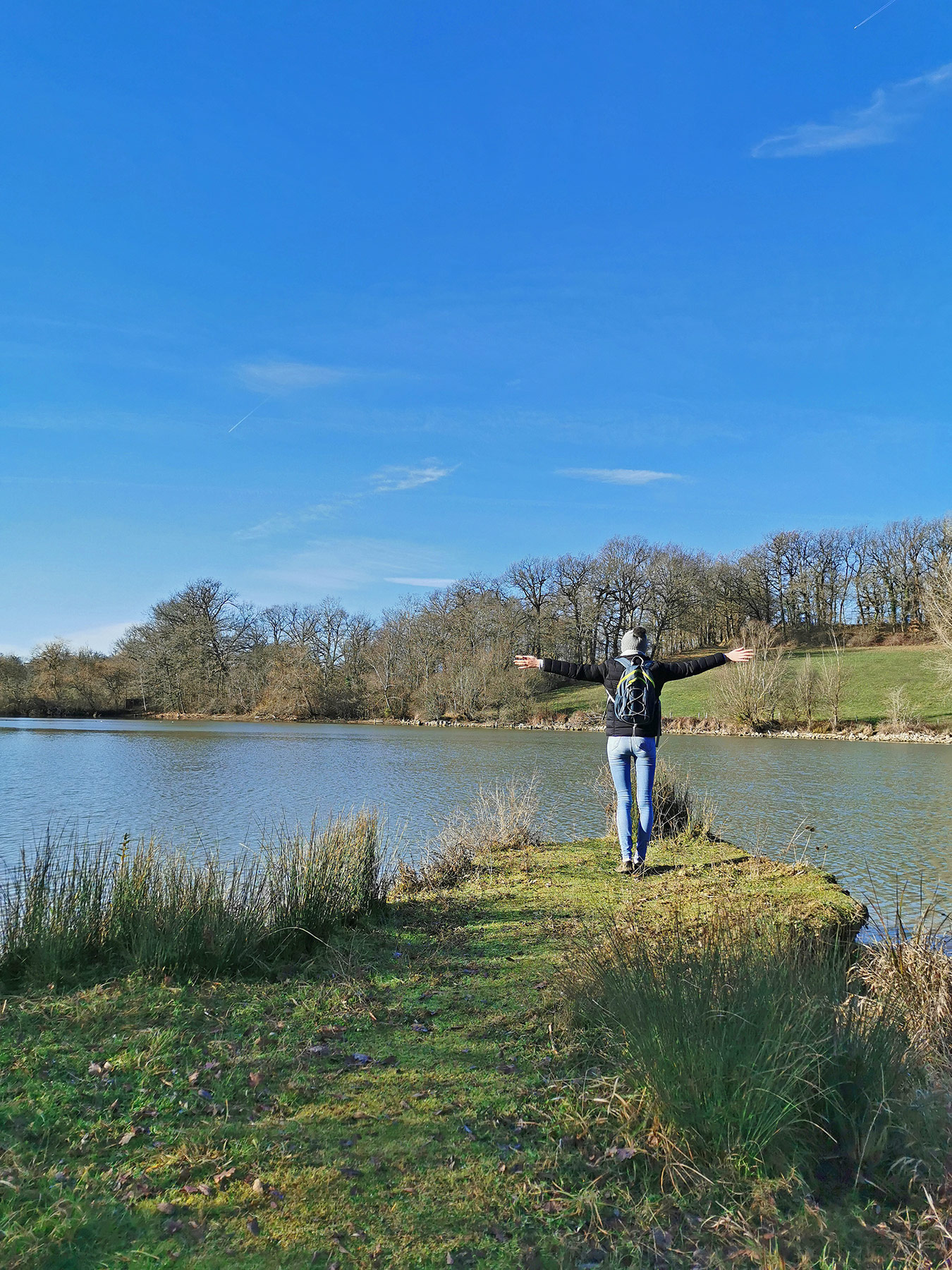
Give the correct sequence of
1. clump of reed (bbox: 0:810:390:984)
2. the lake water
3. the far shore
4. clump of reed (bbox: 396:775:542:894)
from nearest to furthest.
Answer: clump of reed (bbox: 0:810:390:984) < clump of reed (bbox: 396:775:542:894) < the lake water < the far shore

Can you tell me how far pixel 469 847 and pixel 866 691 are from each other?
4362 cm

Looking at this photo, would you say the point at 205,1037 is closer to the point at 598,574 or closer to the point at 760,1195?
the point at 760,1195

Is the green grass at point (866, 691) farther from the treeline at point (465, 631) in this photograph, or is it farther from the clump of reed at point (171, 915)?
the clump of reed at point (171, 915)

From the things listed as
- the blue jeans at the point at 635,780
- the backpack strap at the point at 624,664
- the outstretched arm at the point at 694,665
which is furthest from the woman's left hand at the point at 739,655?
the blue jeans at the point at 635,780

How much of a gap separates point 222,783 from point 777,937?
693 inches

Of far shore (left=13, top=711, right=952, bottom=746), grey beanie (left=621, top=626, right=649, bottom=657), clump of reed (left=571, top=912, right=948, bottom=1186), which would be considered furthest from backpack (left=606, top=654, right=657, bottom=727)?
far shore (left=13, top=711, right=952, bottom=746)

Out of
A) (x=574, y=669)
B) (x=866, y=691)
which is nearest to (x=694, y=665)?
(x=574, y=669)

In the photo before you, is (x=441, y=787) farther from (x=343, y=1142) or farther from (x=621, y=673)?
(x=343, y=1142)

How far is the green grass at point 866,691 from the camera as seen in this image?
138 ft

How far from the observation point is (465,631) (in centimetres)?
6356

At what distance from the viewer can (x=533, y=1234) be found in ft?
8.64

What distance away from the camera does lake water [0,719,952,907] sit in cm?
1207

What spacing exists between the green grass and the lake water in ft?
22.6

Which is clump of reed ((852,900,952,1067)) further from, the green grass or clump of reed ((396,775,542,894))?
the green grass
